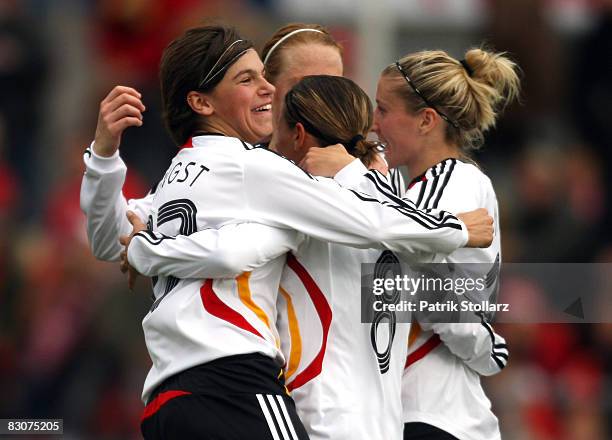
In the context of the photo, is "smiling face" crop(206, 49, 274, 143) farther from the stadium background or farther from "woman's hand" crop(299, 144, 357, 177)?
the stadium background

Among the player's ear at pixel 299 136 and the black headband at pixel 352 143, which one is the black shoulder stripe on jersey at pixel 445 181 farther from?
the player's ear at pixel 299 136

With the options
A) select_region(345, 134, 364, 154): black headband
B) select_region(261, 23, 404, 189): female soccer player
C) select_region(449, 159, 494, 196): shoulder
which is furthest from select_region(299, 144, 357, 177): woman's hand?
select_region(261, 23, 404, 189): female soccer player

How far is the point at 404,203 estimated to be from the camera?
14.1ft

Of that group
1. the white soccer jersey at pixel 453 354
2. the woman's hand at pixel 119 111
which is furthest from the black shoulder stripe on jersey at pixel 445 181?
the woman's hand at pixel 119 111

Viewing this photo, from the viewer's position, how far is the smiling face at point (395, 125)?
16.1 feet

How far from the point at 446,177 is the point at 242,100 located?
2.51 ft

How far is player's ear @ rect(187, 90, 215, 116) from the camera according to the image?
14.8ft

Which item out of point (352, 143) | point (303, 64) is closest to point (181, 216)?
point (352, 143)

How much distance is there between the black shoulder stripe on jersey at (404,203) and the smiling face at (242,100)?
0.45 metres

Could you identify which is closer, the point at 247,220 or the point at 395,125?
the point at 247,220

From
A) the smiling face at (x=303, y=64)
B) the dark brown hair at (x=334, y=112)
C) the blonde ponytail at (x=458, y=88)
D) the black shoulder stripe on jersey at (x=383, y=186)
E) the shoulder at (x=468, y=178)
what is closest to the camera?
the black shoulder stripe on jersey at (x=383, y=186)

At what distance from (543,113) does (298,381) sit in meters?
6.06

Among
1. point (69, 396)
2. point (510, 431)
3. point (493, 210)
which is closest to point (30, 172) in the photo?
point (69, 396)

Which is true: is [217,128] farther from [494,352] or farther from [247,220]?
[494,352]
